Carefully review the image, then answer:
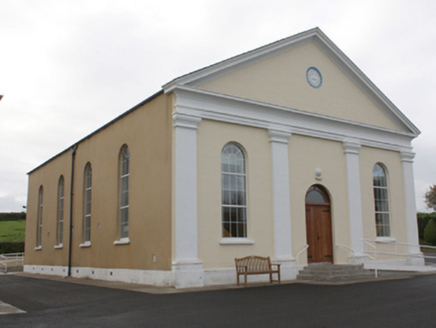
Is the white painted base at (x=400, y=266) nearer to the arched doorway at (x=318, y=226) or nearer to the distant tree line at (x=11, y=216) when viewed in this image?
the arched doorway at (x=318, y=226)

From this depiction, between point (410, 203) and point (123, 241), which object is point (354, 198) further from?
point (123, 241)

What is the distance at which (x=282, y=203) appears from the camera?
16.2 m

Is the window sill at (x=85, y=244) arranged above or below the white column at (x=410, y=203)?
below

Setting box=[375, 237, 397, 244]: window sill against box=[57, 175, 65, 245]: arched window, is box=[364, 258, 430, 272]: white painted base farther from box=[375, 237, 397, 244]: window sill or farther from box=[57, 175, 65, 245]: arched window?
box=[57, 175, 65, 245]: arched window

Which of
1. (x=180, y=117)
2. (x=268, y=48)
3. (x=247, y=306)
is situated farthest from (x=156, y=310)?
(x=268, y=48)

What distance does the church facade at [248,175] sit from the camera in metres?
14.5

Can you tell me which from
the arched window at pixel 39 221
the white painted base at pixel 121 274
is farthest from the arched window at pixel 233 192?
the arched window at pixel 39 221

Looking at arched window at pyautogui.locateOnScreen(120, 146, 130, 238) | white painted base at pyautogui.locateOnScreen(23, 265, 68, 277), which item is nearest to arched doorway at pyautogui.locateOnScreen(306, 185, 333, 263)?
arched window at pyautogui.locateOnScreen(120, 146, 130, 238)

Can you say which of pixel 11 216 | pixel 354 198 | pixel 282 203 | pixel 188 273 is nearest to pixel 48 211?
pixel 188 273

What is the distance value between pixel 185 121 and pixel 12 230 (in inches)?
1629

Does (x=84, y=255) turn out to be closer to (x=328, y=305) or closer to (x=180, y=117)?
(x=180, y=117)

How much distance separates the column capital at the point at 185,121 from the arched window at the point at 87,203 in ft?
25.7

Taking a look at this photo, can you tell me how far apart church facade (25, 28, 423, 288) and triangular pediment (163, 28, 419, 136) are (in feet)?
0.15

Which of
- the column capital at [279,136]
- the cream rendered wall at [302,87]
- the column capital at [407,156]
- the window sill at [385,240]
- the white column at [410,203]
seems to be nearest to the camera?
the cream rendered wall at [302,87]
